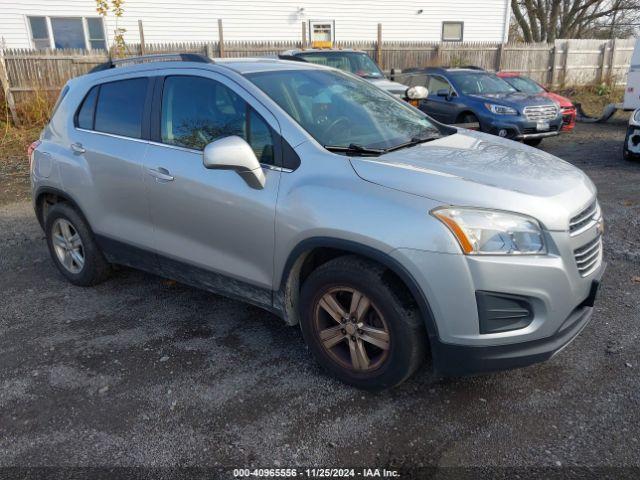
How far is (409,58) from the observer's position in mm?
18703

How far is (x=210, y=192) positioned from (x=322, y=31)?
57.9ft

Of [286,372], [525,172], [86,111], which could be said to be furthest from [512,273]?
[86,111]

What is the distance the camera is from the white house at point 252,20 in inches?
655

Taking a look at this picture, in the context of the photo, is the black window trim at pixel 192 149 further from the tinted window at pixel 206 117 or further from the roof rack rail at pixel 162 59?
the roof rack rail at pixel 162 59

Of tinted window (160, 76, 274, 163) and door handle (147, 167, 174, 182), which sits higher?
tinted window (160, 76, 274, 163)

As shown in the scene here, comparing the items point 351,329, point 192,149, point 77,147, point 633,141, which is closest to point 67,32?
point 77,147

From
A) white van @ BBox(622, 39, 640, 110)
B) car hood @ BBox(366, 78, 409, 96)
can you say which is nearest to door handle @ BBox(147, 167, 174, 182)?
car hood @ BBox(366, 78, 409, 96)

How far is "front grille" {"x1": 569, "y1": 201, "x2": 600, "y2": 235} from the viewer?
277 centimetres

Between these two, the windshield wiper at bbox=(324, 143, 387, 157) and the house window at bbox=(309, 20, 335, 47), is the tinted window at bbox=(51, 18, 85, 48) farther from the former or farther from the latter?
the windshield wiper at bbox=(324, 143, 387, 157)

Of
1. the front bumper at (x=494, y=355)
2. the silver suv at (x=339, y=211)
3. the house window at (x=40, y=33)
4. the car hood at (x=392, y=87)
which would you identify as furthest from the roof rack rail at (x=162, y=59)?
the house window at (x=40, y=33)

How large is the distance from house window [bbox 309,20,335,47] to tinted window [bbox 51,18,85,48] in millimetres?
7468

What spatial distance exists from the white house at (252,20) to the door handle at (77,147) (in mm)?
14054

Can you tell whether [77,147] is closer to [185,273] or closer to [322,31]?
[185,273]

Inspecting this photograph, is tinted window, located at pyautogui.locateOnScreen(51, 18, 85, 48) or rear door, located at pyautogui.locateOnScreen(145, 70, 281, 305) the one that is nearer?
rear door, located at pyautogui.locateOnScreen(145, 70, 281, 305)
